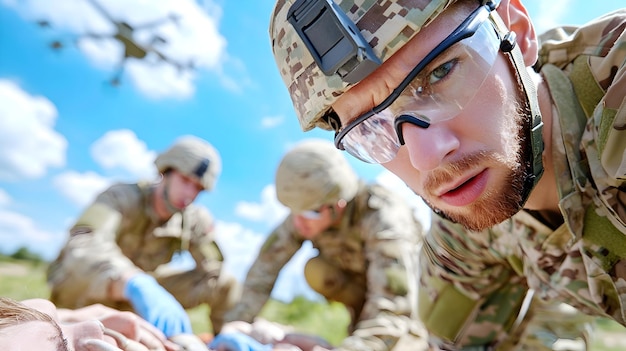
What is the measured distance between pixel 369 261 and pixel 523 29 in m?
2.50

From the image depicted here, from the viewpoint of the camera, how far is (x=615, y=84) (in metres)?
1.40

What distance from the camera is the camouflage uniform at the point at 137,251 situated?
13.5ft

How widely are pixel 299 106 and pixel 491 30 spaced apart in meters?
0.69

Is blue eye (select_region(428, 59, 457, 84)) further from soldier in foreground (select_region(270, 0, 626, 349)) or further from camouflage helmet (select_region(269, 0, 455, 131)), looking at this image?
camouflage helmet (select_region(269, 0, 455, 131))

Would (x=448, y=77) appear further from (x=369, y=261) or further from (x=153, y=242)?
(x=153, y=242)

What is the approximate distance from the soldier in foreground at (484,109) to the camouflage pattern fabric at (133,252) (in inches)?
114

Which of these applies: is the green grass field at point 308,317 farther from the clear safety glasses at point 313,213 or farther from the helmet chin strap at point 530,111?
the helmet chin strap at point 530,111

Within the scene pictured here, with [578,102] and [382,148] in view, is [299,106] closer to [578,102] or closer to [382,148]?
[382,148]

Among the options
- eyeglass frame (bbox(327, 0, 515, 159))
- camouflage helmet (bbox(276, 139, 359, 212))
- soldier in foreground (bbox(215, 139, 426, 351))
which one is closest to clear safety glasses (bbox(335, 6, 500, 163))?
eyeglass frame (bbox(327, 0, 515, 159))

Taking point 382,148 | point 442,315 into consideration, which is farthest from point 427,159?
point 442,315

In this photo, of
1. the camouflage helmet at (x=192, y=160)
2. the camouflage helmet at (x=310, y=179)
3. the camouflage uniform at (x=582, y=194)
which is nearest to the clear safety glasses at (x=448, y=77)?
the camouflage uniform at (x=582, y=194)

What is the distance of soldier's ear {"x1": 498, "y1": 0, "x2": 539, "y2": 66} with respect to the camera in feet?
5.70

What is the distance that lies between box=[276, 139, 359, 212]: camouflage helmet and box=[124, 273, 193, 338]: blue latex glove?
1.28m

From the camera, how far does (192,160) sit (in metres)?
5.37
